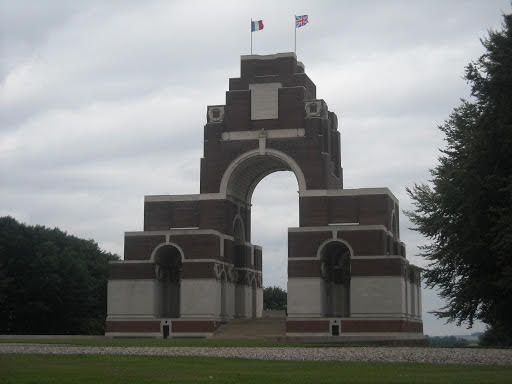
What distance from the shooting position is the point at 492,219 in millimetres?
29172

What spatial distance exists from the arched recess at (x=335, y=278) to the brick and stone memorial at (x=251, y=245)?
0.10 meters

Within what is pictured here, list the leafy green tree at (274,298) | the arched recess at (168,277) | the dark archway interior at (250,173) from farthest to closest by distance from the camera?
the leafy green tree at (274,298)
the dark archway interior at (250,173)
the arched recess at (168,277)

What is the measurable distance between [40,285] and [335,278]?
2596 cm

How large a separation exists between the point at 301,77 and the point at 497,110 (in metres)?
41.0

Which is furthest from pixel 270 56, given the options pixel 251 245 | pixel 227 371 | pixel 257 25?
pixel 227 371

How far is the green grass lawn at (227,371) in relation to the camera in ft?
65.1

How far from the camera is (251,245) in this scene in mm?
73062

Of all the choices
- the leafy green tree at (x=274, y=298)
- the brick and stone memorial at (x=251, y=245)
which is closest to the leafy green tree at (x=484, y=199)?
the brick and stone memorial at (x=251, y=245)

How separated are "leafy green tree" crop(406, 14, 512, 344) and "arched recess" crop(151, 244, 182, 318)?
1182 inches

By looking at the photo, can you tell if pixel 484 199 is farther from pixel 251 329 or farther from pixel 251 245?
pixel 251 245

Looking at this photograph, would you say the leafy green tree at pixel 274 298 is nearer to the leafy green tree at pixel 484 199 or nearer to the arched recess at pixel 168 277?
the arched recess at pixel 168 277

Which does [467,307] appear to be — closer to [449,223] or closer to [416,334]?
[449,223]

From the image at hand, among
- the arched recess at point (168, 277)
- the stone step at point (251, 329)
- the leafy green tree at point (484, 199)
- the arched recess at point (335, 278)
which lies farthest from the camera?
the arched recess at point (168, 277)

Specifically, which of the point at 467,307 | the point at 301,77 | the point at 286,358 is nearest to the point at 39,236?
the point at 301,77
